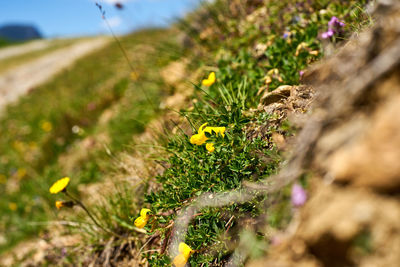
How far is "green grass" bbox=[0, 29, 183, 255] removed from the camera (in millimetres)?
4301

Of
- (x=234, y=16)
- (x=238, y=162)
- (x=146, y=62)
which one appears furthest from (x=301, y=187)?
(x=146, y=62)

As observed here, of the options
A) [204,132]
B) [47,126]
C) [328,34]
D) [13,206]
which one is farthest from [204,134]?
[47,126]

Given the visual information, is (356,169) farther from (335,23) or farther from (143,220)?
(335,23)

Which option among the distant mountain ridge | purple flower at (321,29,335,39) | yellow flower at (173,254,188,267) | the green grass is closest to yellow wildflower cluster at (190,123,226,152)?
yellow flower at (173,254,188,267)

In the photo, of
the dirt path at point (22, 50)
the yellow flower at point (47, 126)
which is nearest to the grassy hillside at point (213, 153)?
the yellow flower at point (47, 126)

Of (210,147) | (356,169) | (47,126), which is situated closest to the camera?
(356,169)

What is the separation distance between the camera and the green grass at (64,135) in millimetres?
4301

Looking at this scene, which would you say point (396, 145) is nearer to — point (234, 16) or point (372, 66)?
point (372, 66)

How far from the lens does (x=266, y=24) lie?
3.23 m

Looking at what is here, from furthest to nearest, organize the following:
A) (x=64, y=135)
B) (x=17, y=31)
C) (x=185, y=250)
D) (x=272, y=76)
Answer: (x=17, y=31)
(x=64, y=135)
(x=272, y=76)
(x=185, y=250)

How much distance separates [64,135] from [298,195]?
21.0 feet

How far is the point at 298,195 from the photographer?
0.95 metres

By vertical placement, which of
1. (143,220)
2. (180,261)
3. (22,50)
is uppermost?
(22,50)

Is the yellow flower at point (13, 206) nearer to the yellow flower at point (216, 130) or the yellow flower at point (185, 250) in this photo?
the yellow flower at point (185, 250)
